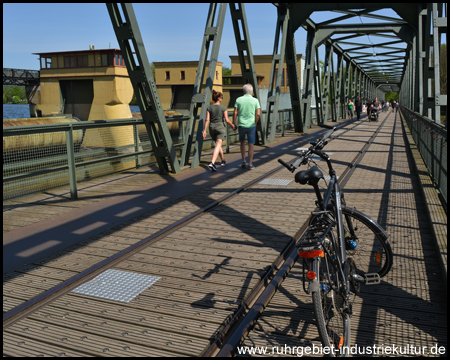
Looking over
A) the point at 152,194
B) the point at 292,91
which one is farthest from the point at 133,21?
the point at 292,91

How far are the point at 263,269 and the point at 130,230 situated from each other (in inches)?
81.5

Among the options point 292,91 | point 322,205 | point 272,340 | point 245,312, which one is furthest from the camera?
point 292,91

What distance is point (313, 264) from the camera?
8.70 ft

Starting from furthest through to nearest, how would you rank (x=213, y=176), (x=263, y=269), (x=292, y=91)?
(x=292, y=91) → (x=213, y=176) → (x=263, y=269)

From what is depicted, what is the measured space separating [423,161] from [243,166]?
4199mm

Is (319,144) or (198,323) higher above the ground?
(319,144)

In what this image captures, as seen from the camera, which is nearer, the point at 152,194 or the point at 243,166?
the point at 152,194

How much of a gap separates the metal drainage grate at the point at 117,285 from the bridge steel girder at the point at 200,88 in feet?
22.1

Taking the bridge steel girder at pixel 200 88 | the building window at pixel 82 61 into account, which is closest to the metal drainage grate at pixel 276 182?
the bridge steel girder at pixel 200 88

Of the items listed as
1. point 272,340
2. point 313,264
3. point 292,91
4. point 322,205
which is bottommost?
point 272,340

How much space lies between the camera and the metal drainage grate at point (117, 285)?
3746 mm

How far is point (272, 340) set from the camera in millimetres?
3025

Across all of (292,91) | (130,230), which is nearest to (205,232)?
(130,230)

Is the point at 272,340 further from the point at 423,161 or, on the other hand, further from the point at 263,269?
the point at 423,161
